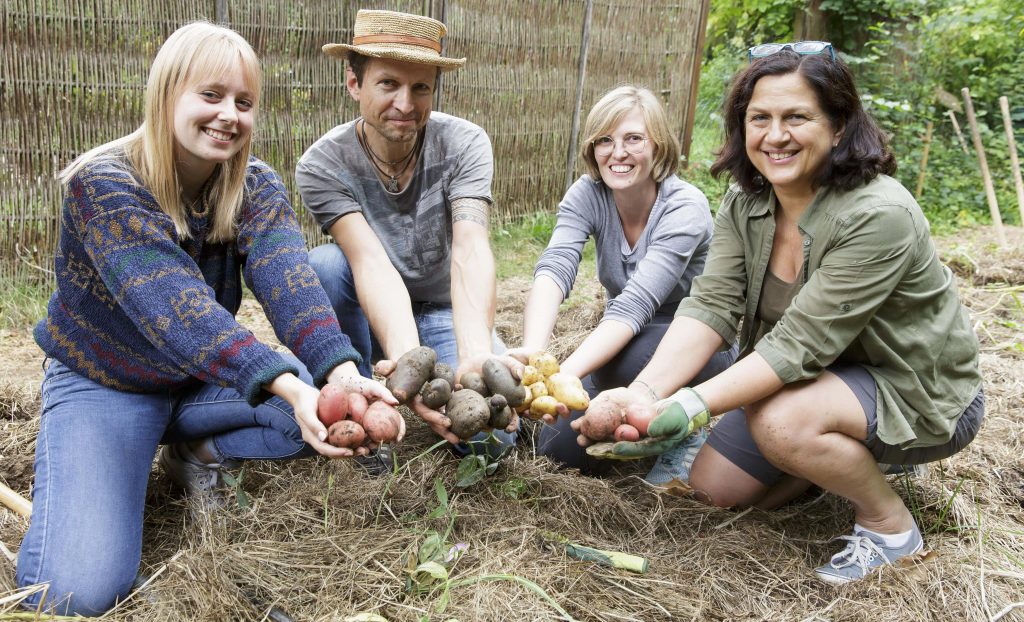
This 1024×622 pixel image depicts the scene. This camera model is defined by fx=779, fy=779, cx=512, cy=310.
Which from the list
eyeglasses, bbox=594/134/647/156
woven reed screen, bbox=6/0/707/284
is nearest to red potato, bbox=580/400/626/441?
eyeglasses, bbox=594/134/647/156

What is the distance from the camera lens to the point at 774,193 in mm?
2246

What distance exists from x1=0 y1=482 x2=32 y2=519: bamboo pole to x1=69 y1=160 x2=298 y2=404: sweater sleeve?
63cm

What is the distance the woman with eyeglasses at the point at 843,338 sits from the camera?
1.96 meters

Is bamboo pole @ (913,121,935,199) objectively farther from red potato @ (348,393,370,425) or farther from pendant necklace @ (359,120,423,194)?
red potato @ (348,393,370,425)

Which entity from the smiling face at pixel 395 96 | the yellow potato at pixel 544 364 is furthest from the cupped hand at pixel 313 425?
the smiling face at pixel 395 96

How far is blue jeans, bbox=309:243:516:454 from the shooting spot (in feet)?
9.27

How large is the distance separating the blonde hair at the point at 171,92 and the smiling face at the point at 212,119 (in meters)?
0.02

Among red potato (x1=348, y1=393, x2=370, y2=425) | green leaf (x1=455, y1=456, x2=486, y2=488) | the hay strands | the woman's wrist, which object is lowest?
the hay strands

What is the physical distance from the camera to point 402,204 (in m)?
2.88

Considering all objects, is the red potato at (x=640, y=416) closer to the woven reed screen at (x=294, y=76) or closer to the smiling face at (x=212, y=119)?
the smiling face at (x=212, y=119)

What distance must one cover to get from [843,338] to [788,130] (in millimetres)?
555

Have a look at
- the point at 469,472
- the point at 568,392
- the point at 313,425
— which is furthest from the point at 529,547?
the point at 313,425

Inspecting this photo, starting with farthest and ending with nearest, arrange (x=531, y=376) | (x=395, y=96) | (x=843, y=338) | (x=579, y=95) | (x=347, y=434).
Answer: (x=579, y=95), (x=395, y=96), (x=531, y=376), (x=843, y=338), (x=347, y=434)

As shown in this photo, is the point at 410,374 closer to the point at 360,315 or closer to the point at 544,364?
the point at 544,364
